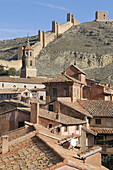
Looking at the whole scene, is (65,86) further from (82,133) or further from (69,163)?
(69,163)

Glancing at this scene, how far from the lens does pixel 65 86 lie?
29.2 metres

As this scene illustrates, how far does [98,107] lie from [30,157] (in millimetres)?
16283

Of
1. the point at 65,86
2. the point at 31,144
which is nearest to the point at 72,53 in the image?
the point at 65,86

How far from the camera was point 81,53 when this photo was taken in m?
104

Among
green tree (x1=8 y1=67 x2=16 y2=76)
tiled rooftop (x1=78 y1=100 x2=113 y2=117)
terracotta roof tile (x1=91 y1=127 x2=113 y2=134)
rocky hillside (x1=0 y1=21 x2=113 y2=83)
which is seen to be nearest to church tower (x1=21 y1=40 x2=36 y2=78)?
green tree (x1=8 y1=67 x2=16 y2=76)

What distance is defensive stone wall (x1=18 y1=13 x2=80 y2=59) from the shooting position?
4169 inches

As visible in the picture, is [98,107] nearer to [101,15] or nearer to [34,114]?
[34,114]

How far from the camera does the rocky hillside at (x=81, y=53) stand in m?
95.4

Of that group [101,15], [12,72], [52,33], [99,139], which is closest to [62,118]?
[99,139]

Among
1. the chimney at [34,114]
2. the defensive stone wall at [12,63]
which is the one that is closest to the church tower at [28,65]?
the defensive stone wall at [12,63]

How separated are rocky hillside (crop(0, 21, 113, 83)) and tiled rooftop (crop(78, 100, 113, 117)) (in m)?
53.3

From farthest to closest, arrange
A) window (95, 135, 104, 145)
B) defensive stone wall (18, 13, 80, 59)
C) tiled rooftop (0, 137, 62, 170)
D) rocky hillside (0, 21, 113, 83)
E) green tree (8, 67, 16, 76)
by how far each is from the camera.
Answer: defensive stone wall (18, 13, 80, 59) < rocky hillside (0, 21, 113, 83) < green tree (8, 67, 16, 76) < window (95, 135, 104, 145) < tiled rooftop (0, 137, 62, 170)

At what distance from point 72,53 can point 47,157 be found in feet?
306

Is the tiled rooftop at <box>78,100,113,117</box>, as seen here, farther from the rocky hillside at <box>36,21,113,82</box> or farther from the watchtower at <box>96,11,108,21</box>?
the watchtower at <box>96,11,108,21</box>
